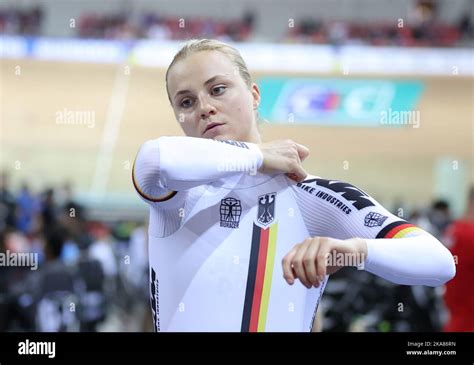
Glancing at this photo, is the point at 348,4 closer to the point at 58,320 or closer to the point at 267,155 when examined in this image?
the point at 58,320

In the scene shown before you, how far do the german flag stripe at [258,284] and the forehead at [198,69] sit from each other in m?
0.37

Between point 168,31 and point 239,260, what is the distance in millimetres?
11915

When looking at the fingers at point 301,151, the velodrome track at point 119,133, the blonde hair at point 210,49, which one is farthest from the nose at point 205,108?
the velodrome track at point 119,133

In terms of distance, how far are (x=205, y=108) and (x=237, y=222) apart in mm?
274

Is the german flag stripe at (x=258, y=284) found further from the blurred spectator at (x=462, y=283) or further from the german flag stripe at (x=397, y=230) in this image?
the blurred spectator at (x=462, y=283)

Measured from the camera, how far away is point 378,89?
45.8ft

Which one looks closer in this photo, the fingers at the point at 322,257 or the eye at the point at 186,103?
the fingers at the point at 322,257

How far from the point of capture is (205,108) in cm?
194

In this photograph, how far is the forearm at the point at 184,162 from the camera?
1709 millimetres

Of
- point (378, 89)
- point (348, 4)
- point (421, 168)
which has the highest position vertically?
point (348, 4)

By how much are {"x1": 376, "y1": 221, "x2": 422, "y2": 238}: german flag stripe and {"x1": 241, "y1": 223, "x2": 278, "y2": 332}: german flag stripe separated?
268mm

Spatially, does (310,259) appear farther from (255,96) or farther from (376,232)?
(255,96)

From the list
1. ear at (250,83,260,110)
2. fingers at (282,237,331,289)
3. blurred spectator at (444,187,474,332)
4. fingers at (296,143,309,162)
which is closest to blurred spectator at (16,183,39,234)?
blurred spectator at (444,187,474,332)
